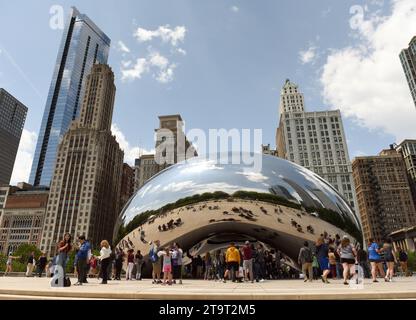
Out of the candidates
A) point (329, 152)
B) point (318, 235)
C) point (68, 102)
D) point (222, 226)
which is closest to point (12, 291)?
point (222, 226)

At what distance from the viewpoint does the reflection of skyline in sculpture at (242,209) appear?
991cm

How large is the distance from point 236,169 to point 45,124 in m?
175

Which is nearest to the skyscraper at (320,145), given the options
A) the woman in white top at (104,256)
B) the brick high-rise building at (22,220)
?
the brick high-rise building at (22,220)

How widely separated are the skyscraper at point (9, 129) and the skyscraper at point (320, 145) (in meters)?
150

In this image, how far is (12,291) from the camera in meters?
6.13

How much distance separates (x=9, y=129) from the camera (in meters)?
182

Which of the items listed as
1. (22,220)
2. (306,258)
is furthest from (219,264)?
(22,220)

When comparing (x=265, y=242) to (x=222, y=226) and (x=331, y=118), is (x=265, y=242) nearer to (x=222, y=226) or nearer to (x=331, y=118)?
(x=222, y=226)

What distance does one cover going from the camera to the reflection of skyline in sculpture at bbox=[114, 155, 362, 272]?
991 centimetres

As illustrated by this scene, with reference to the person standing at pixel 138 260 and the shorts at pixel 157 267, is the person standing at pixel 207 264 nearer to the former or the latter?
the shorts at pixel 157 267

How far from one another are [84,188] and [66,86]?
8469cm

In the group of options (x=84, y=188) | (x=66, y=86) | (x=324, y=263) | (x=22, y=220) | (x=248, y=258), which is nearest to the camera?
(x=324, y=263)

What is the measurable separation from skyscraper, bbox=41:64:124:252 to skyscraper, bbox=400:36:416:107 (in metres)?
120

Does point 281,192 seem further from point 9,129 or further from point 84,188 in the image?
point 9,129
